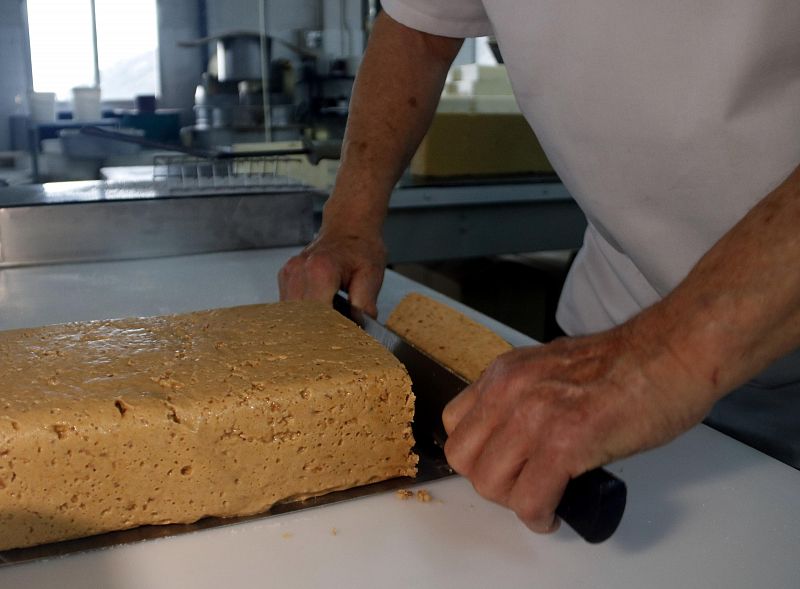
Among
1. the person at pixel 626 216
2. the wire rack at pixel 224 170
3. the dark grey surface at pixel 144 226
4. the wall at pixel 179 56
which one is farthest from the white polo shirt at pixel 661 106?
the wall at pixel 179 56

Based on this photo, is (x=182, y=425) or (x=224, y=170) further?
(x=224, y=170)

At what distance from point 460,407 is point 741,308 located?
270 millimetres

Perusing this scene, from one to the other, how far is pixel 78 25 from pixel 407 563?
2.46 meters

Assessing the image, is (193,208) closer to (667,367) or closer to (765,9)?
(765,9)

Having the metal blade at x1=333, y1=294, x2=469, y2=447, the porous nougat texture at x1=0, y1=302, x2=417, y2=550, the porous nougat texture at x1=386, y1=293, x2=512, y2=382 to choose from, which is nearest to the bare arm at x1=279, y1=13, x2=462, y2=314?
the porous nougat texture at x1=386, y1=293, x2=512, y2=382

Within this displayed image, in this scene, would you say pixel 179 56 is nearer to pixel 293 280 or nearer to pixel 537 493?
pixel 293 280

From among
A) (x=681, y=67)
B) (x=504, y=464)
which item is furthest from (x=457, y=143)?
(x=504, y=464)

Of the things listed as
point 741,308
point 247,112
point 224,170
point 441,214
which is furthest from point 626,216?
point 247,112

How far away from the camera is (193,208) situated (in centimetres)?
197

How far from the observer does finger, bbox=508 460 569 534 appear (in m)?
0.71

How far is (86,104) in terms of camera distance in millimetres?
2744

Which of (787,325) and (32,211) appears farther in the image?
(32,211)

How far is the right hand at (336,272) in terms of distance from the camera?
1267 mm

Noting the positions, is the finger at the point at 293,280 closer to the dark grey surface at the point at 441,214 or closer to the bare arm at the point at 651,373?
the bare arm at the point at 651,373
